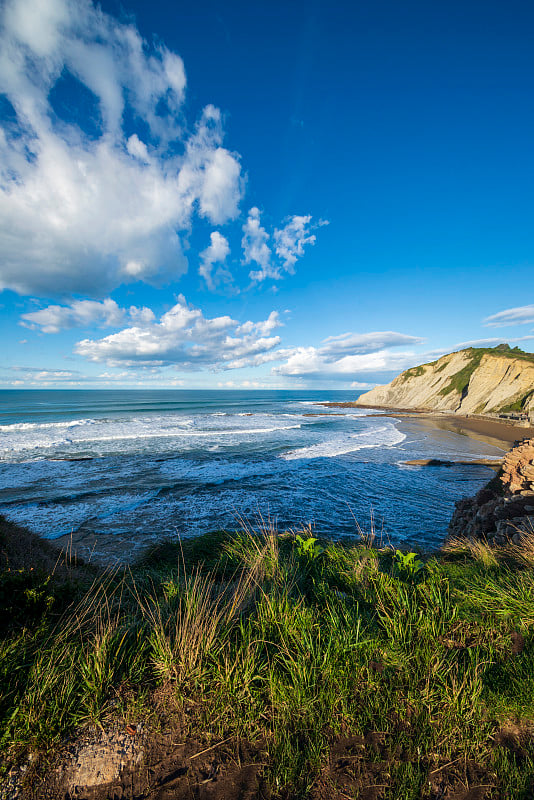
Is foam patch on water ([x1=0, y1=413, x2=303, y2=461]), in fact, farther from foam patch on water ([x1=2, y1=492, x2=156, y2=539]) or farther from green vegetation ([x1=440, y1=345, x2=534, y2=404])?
green vegetation ([x1=440, y1=345, x2=534, y2=404])

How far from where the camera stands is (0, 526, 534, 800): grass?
2.32 metres

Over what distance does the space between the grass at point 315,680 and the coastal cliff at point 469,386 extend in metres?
47.9

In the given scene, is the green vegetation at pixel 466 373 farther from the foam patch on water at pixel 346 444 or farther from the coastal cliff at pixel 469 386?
the foam patch on water at pixel 346 444

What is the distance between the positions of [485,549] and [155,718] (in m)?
5.78

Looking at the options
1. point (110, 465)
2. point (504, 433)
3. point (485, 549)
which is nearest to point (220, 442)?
point (110, 465)

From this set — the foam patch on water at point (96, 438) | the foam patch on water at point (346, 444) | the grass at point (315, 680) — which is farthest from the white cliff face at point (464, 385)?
the grass at point (315, 680)

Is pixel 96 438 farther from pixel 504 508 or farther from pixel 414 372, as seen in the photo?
pixel 414 372

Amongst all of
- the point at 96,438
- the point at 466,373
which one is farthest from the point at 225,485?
the point at 466,373

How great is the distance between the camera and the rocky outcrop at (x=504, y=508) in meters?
6.77

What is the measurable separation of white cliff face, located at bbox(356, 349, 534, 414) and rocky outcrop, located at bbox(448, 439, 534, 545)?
4026 cm

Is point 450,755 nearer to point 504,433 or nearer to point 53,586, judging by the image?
point 53,586

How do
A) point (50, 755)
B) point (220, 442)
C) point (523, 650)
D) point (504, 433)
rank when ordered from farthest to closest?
point (504, 433), point (220, 442), point (523, 650), point (50, 755)

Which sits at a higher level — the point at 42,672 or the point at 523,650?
the point at 42,672

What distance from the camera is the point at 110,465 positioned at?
1905 centimetres
